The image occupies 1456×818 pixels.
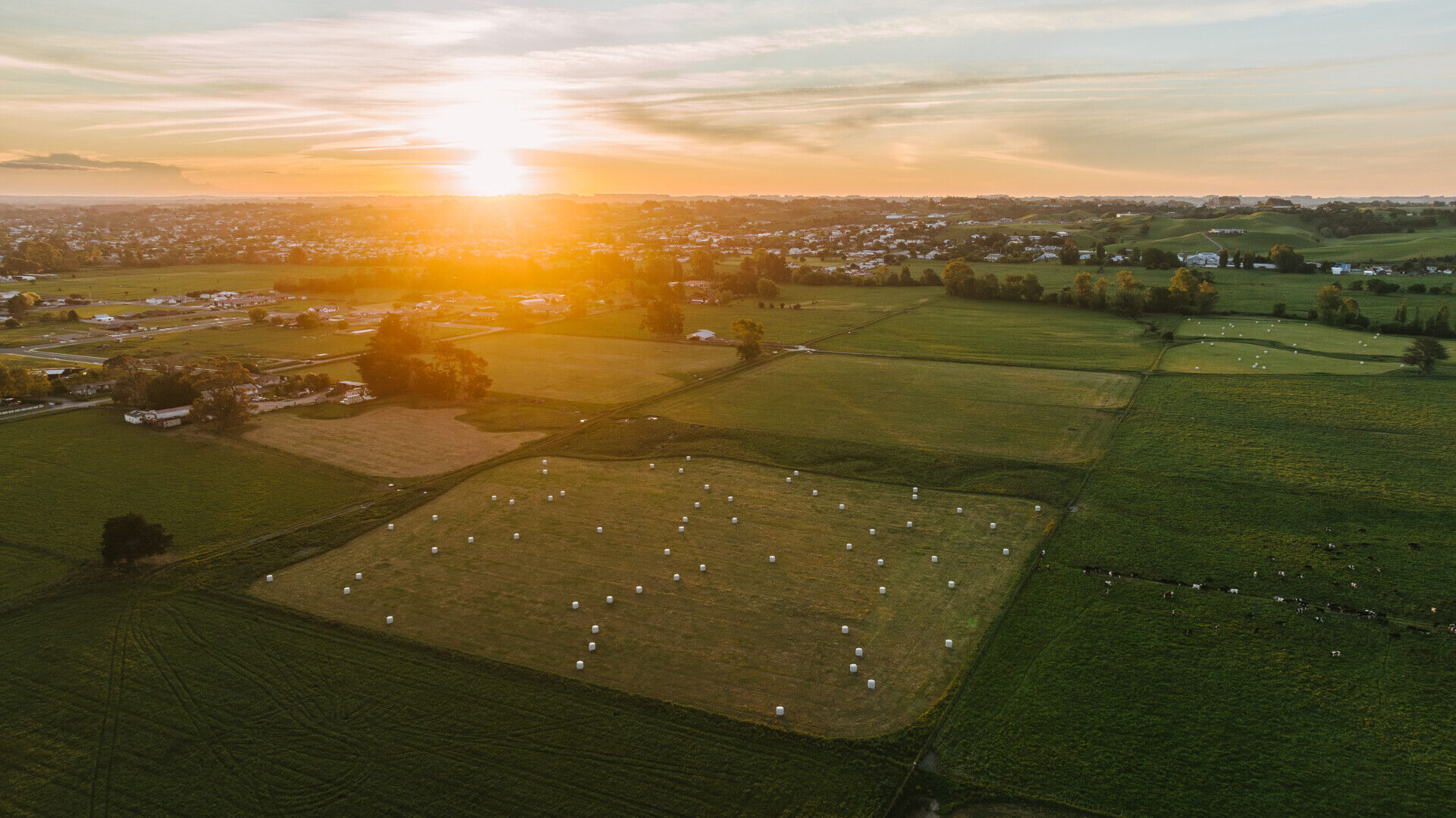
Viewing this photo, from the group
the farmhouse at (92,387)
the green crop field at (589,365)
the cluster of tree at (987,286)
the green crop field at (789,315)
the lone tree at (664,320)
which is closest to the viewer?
the farmhouse at (92,387)

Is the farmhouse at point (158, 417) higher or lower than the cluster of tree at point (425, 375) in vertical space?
lower

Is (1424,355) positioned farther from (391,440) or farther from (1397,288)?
(391,440)

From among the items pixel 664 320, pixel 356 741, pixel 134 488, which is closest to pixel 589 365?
pixel 664 320

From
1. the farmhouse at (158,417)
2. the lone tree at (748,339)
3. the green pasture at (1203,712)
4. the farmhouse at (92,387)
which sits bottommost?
the green pasture at (1203,712)

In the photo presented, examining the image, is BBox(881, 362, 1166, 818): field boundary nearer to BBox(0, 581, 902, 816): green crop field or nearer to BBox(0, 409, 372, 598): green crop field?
BBox(0, 581, 902, 816): green crop field

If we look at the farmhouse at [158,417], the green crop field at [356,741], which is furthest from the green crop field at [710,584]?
the farmhouse at [158,417]

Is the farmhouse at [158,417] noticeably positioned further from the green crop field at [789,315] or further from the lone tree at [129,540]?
the green crop field at [789,315]

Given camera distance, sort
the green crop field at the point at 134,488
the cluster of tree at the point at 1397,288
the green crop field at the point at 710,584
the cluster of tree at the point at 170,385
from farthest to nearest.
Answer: the cluster of tree at the point at 1397,288 → the cluster of tree at the point at 170,385 → the green crop field at the point at 134,488 → the green crop field at the point at 710,584

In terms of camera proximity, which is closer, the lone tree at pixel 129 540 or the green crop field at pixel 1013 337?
the lone tree at pixel 129 540

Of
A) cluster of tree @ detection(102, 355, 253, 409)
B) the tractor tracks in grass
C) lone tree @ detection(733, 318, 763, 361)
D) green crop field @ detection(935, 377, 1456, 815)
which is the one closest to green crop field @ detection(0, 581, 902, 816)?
the tractor tracks in grass
